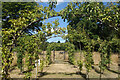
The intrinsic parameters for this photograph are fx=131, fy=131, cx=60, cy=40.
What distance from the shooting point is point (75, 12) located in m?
3.47

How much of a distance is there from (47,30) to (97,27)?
17454mm

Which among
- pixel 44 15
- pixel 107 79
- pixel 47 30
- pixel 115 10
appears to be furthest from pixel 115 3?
pixel 107 79

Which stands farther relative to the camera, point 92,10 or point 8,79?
point 92,10

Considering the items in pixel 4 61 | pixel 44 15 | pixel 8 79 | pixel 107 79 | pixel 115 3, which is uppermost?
pixel 115 3

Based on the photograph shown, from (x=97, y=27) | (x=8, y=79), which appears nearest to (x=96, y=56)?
(x=97, y=27)

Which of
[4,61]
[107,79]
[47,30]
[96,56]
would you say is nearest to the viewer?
[4,61]

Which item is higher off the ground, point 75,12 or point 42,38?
point 75,12

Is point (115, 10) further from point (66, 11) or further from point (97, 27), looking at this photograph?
point (97, 27)

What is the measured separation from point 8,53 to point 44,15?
1.29 meters

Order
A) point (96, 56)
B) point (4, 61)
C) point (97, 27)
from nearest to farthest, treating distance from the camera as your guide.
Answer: point (4, 61)
point (96, 56)
point (97, 27)

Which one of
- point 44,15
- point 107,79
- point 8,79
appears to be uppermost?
point 44,15

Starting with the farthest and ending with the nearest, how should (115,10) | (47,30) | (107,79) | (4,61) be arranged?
1. (107,79)
2. (47,30)
3. (115,10)
4. (4,61)

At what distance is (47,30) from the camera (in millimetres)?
5188

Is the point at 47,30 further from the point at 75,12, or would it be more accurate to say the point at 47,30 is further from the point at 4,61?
the point at 4,61
